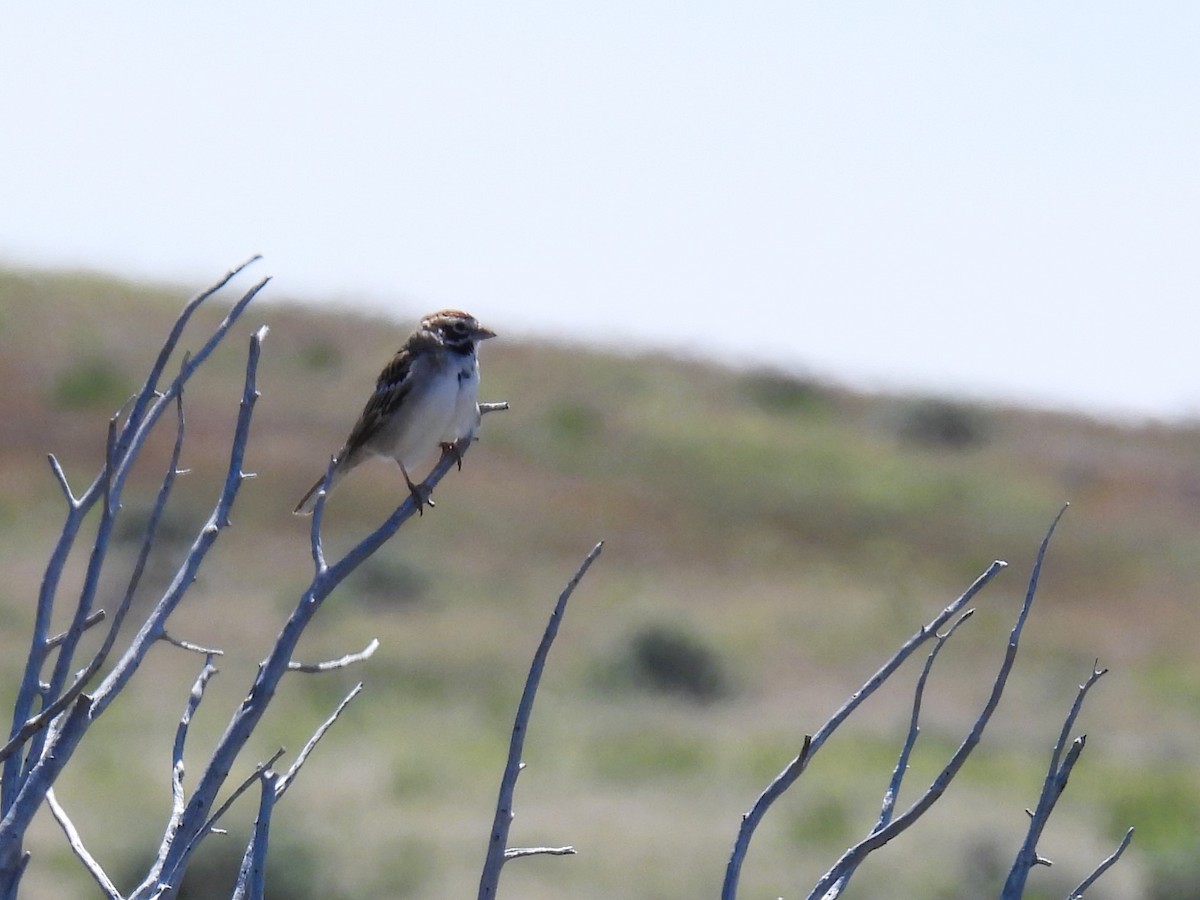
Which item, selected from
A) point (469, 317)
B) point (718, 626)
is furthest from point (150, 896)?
point (718, 626)

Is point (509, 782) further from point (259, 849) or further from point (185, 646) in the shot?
point (185, 646)

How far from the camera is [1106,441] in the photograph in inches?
1727

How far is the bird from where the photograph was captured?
586 centimetres

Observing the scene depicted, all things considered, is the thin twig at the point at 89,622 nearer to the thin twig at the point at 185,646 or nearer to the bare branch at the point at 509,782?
the thin twig at the point at 185,646

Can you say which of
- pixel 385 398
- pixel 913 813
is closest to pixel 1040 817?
pixel 913 813

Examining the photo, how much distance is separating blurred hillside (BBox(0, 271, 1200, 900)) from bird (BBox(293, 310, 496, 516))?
9927mm

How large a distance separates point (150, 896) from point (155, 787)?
16.7m

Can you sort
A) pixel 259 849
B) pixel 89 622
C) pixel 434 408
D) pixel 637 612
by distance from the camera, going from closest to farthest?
pixel 89 622 → pixel 259 849 → pixel 434 408 → pixel 637 612

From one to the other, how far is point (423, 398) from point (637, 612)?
2548cm

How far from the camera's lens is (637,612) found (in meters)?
31.2

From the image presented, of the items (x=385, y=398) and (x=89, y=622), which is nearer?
(x=89, y=622)

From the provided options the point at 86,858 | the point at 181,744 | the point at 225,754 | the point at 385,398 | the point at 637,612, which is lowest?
the point at 637,612

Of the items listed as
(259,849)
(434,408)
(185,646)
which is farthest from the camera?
(434,408)

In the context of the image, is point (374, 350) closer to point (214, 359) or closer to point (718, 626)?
point (214, 359)
